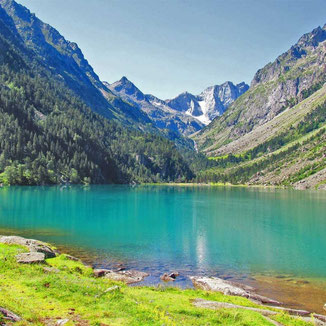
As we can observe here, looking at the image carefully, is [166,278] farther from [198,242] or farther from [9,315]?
[198,242]

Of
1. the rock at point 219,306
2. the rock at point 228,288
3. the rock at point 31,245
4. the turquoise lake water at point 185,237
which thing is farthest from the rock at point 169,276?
the rock at point 31,245

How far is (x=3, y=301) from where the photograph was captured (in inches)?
733

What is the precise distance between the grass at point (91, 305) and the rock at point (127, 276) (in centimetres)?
850

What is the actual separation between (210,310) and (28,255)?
780 inches

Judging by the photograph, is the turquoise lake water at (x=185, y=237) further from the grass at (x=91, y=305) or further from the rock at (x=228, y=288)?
the grass at (x=91, y=305)

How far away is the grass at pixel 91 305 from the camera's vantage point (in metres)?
18.6

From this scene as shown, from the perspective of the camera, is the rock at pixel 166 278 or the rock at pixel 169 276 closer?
the rock at pixel 166 278

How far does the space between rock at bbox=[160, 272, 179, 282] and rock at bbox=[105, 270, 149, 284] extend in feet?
7.47

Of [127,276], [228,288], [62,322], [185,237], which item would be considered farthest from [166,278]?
[185,237]

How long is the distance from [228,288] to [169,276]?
8.27 meters

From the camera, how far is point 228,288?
3403 centimetres

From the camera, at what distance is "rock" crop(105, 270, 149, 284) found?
35.9m

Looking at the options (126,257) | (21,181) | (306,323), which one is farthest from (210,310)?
(21,181)

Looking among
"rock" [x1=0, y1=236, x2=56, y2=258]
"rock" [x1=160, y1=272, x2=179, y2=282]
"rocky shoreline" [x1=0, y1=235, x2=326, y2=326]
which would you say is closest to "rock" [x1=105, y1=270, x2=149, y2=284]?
"rocky shoreline" [x1=0, y1=235, x2=326, y2=326]
